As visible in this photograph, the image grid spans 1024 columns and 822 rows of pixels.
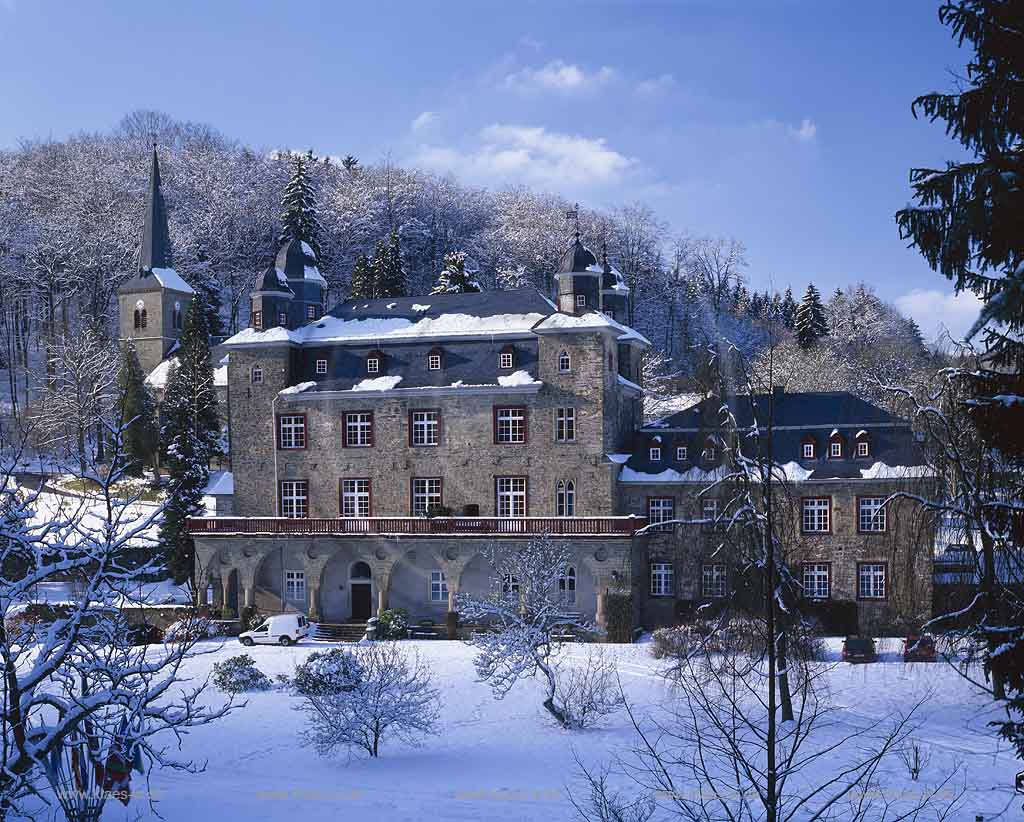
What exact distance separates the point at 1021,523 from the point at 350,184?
91.3m

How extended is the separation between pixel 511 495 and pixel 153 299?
41232 millimetres

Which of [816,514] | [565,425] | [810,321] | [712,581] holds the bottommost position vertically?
[712,581]

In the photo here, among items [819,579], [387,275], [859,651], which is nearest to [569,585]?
[819,579]

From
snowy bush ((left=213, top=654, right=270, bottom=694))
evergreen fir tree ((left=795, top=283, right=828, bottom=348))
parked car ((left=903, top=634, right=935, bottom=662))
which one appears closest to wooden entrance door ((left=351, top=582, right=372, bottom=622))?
snowy bush ((left=213, top=654, right=270, bottom=694))

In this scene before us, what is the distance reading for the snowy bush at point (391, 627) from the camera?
41.4 m

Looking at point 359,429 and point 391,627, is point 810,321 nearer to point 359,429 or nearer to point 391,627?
point 359,429

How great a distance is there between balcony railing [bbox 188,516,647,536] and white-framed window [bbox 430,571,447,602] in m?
2.37

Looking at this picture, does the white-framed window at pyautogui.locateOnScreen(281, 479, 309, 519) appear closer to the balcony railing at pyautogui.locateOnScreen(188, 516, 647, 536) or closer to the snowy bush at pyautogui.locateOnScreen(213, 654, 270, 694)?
the balcony railing at pyautogui.locateOnScreen(188, 516, 647, 536)

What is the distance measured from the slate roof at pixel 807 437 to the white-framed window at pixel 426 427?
7893 millimetres

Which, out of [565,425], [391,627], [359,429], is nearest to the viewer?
[391,627]

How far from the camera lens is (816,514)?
137 ft

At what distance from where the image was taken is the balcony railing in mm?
41344

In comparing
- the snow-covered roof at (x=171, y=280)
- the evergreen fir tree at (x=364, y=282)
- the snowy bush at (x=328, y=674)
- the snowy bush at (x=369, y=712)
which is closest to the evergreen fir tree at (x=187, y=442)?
the evergreen fir tree at (x=364, y=282)

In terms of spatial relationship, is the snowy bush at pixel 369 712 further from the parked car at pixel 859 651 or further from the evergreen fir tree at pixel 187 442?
the evergreen fir tree at pixel 187 442
